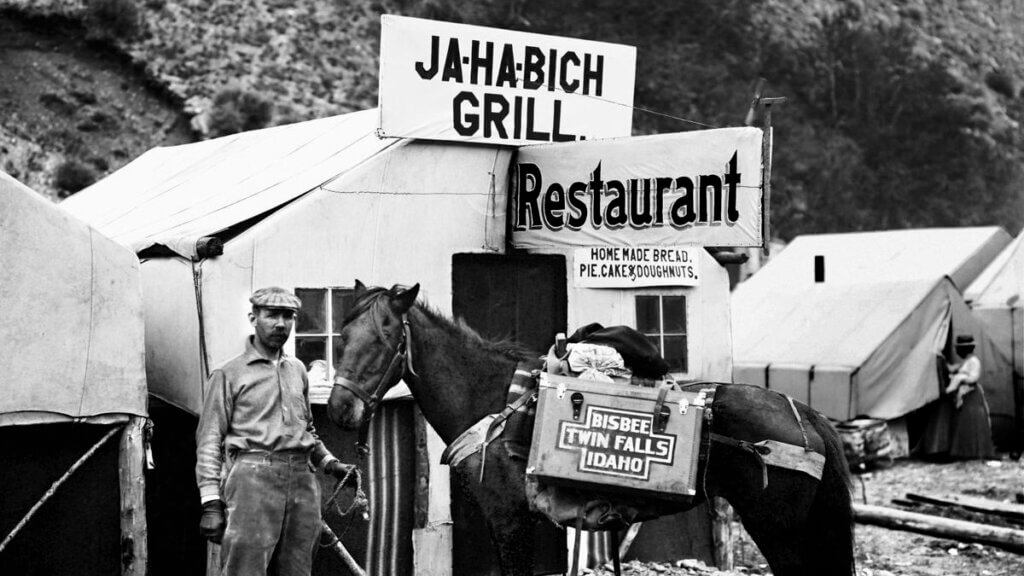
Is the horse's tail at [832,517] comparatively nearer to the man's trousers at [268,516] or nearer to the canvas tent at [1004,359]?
the man's trousers at [268,516]

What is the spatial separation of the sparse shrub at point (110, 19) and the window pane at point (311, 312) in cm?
2875

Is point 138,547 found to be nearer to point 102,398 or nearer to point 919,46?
point 102,398

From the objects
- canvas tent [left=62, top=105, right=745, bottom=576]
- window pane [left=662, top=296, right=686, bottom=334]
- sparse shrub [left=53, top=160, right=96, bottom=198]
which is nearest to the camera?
canvas tent [left=62, top=105, right=745, bottom=576]

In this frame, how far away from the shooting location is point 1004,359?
18734 millimetres

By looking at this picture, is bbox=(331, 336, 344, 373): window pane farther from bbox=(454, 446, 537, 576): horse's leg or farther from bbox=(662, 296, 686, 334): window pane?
bbox=(662, 296, 686, 334): window pane

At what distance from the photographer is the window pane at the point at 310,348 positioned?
799 centimetres

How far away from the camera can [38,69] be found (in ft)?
110

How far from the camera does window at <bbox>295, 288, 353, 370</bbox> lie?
8.01 metres

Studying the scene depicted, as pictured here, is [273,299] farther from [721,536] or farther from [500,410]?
[721,536]

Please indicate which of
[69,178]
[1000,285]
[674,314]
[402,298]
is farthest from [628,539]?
[69,178]

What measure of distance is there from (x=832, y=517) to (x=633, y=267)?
3.03 m

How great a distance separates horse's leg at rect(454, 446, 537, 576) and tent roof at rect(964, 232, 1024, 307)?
44.2 ft

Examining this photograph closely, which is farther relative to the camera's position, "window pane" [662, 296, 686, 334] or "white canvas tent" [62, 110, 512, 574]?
"window pane" [662, 296, 686, 334]

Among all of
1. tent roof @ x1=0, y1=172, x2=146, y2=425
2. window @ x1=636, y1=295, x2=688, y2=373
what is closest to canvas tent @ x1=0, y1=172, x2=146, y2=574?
tent roof @ x1=0, y1=172, x2=146, y2=425
